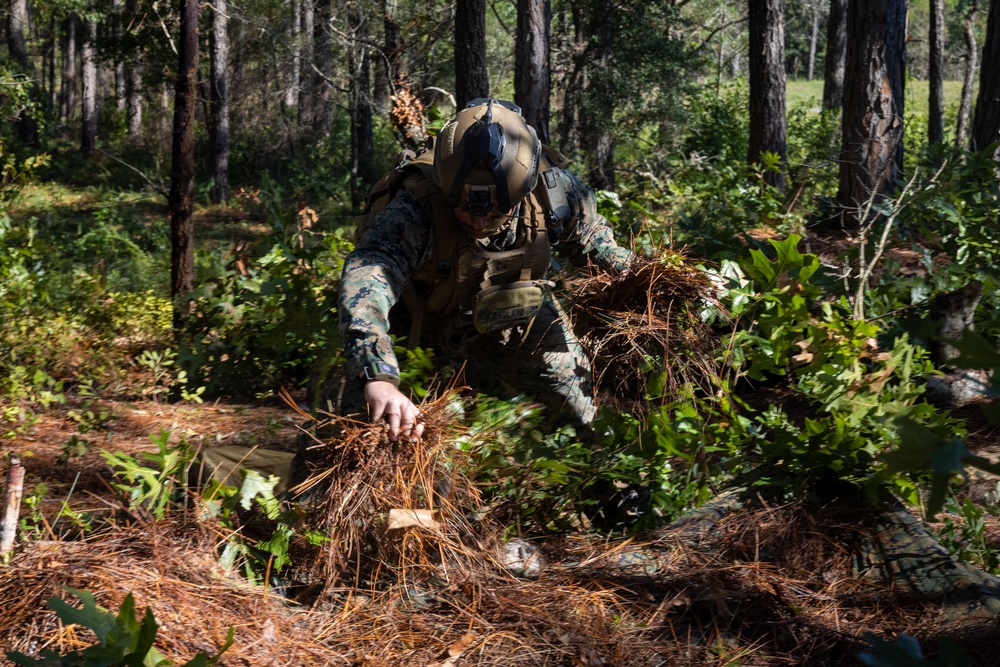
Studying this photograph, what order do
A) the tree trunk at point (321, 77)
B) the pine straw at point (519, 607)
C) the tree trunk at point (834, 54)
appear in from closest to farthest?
the pine straw at point (519, 607)
the tree trunk at point (834, 54)
the tree trunk at point (321, 77)

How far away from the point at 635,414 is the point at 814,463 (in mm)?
759

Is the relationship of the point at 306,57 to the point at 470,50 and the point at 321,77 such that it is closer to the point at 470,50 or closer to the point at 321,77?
the point at 321,77

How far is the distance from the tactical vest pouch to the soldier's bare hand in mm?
1067

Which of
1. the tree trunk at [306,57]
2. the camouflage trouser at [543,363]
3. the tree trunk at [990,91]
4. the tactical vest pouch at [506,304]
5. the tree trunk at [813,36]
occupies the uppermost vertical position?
the tree trunk at [813,36]

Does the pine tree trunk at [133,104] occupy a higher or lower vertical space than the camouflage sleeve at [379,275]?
higher

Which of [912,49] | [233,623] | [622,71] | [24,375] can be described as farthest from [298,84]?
[912,49]

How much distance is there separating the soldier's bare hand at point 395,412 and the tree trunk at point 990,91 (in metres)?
5.31

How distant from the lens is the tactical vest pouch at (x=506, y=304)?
13.3ft

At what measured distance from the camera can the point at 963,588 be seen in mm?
2922

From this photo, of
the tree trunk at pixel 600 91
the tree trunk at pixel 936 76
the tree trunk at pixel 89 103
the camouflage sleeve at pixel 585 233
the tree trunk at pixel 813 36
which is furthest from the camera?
the tree trunk at pixel 813 36

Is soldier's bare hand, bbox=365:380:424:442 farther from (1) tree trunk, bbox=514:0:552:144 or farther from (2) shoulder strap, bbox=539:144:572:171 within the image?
(1) tree trunk, bbox=514:0:552:144

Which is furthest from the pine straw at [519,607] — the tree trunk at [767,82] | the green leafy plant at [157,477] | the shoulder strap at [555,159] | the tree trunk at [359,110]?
the tree trunk at [359,110]

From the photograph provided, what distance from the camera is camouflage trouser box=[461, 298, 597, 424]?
13.5 feet

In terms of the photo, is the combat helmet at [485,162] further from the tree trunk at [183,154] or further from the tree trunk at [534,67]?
the tree trunk at [534,67]
